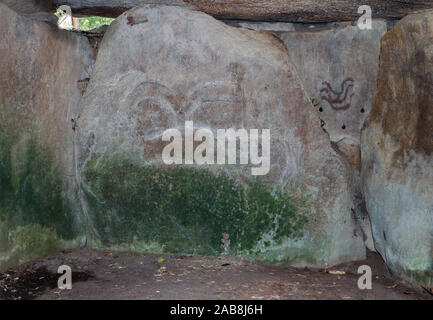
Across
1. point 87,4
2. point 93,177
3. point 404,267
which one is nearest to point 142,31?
point 87,4

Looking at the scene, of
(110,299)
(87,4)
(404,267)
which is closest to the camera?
(110,299)

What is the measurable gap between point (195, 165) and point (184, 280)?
1102 mm

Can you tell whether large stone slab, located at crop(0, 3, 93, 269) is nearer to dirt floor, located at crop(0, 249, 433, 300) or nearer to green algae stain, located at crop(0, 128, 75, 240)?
green algae stain, located at crop(0, 128, 75, 240)

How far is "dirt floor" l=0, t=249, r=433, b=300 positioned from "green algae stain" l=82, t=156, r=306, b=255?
19 cm

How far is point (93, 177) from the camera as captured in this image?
4844 millimetres

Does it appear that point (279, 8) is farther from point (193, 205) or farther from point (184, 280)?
point (184, 280)

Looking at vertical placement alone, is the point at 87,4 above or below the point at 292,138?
above

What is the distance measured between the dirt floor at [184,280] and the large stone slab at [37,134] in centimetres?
25

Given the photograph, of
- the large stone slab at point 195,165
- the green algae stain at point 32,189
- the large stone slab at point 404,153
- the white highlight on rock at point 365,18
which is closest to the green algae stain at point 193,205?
the large stone slab at point 195,165

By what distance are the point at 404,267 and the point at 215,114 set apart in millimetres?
2077

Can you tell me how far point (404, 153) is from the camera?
4.39 metres

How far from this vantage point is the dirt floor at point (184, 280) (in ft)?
12.5

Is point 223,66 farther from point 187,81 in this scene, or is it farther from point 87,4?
point 87,4

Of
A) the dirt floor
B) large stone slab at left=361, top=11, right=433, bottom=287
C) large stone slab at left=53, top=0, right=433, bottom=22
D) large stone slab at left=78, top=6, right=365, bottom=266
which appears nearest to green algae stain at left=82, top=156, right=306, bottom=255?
large stone slab at left=78, top=6, right=365, bottom=266
